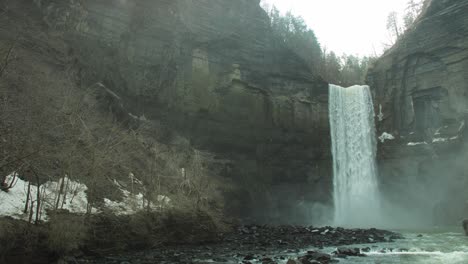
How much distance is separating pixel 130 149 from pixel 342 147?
25047mm

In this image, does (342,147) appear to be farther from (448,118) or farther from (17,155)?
(17,155)

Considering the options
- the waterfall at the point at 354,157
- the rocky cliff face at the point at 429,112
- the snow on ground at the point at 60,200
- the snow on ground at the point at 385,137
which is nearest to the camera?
the snow on ground at the point at 60,200

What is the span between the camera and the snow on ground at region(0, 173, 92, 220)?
567 inches

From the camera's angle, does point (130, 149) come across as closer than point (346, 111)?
Yes

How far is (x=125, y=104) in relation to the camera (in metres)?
35.2

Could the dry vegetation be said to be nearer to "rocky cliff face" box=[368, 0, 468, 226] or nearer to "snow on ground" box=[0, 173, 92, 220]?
"snow on ground" box=[0, 173, 92, 220]

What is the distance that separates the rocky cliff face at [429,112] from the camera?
3478cm

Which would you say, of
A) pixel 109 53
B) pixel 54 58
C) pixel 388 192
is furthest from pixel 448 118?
pixel 54 58

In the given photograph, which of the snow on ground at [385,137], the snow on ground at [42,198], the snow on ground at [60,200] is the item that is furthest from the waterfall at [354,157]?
the snow on ground at [42,198]

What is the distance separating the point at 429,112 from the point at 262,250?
93.0 ft

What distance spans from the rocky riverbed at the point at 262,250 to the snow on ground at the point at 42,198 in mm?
2819

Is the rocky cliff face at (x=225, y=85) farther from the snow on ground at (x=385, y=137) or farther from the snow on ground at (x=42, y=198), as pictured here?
the snow on ground at (x=42, y=198)

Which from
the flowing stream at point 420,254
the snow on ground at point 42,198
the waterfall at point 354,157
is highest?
the waterfall at point 354,157

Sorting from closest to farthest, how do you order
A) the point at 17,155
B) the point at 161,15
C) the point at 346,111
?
the point at 17,155, the point at 161,15, the point at 346,111
